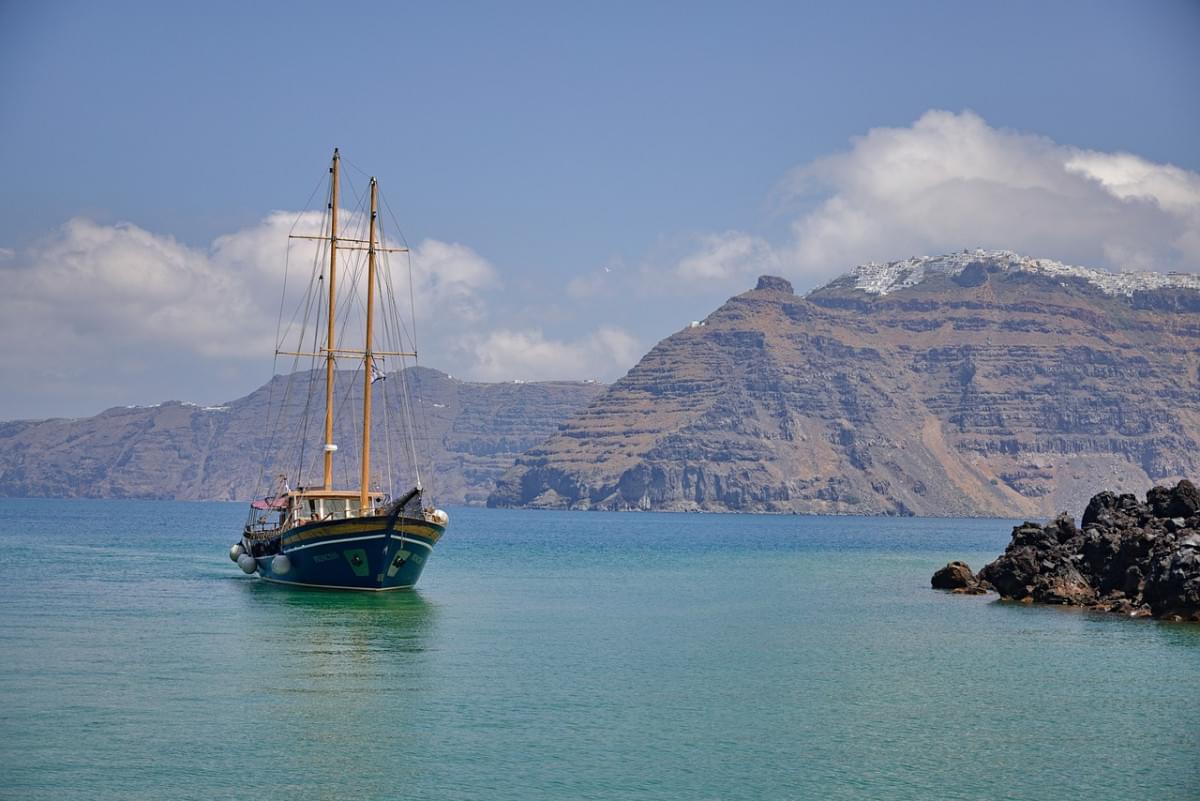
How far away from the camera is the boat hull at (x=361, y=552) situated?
6372cm

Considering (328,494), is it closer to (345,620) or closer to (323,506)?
(323,506)

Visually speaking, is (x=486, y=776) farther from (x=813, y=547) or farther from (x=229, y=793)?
(x=813, y=547)

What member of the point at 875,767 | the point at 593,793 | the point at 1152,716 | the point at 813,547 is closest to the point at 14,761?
the point at 593,793

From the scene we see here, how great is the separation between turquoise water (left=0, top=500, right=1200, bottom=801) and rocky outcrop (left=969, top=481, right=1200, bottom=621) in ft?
7.21

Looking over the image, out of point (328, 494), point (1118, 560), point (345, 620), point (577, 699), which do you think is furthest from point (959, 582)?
point (577, 699)

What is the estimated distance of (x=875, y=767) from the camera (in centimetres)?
3067

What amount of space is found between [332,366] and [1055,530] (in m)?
44.8

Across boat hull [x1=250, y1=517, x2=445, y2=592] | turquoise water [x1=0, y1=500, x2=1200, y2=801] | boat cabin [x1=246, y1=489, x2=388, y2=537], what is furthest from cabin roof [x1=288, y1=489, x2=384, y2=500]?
turquoise water [x1=0, y1=500, x2=1200, y2=801]

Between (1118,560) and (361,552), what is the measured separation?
3640 centimetres

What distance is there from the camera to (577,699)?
3819cm

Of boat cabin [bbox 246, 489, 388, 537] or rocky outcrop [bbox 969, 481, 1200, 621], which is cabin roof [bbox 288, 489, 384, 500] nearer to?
boat cabin [bbox 246, 489, 388, 537]

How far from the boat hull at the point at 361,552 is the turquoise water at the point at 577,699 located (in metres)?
1.24

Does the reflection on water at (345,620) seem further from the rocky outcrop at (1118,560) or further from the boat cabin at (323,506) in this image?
the rocky outcrop at (1118,560)

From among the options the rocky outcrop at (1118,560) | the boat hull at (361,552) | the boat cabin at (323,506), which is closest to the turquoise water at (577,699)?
the boat hull at (361,552)
